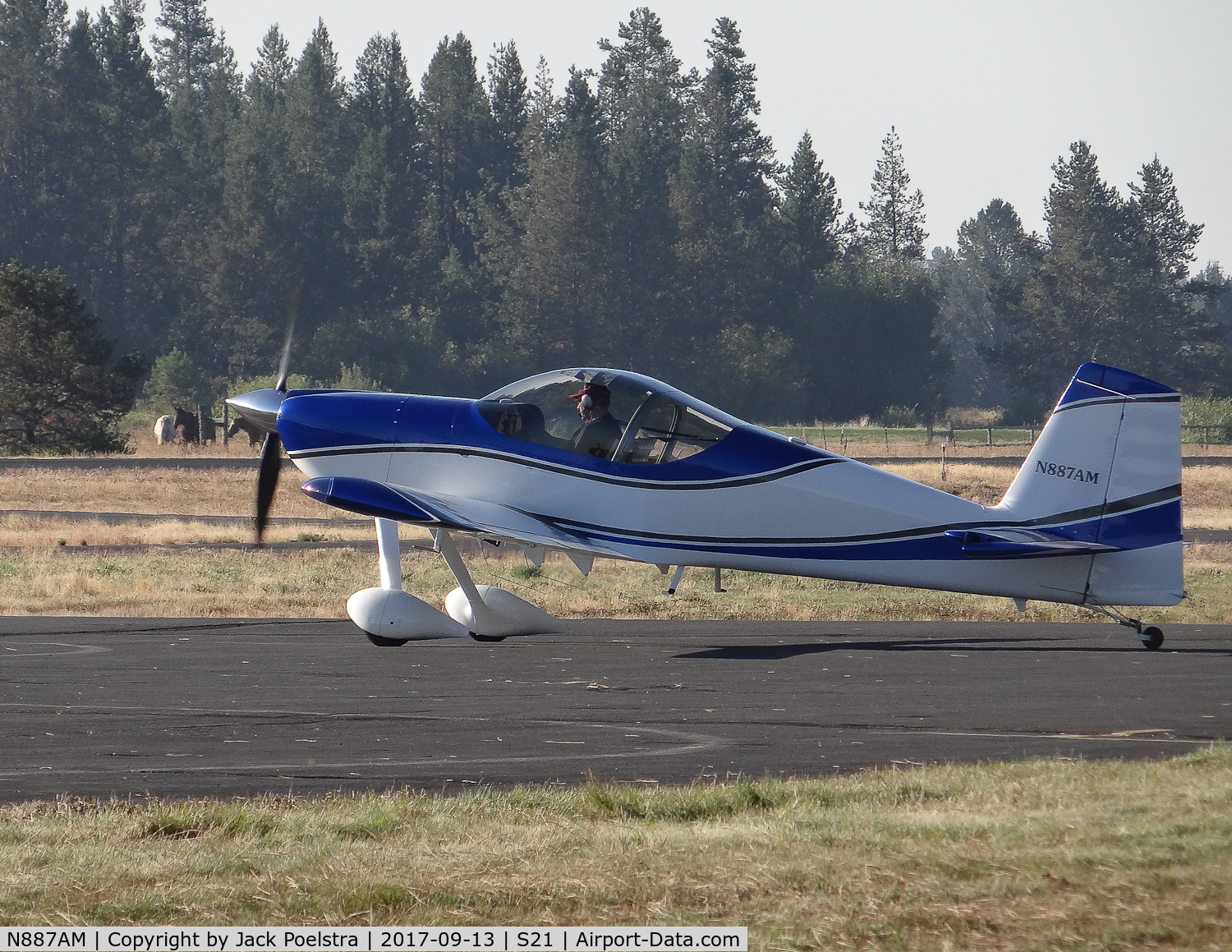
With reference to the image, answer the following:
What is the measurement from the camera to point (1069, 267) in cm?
9894

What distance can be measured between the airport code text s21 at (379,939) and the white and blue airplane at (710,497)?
8.61m

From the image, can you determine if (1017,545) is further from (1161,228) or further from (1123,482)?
(1161,228)

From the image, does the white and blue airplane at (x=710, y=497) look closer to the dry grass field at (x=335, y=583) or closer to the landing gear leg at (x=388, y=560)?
the landing gear leg at (x=388, y=560)

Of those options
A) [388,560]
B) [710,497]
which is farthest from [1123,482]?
[388,560]

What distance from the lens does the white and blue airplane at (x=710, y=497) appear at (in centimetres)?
1398

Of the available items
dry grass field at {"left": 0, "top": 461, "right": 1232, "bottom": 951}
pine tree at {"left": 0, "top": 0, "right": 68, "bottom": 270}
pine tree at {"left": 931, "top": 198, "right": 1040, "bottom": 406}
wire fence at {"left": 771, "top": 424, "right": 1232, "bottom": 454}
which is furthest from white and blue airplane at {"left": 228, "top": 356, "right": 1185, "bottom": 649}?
pine tree at {"left": 931, "top": 198, "right": 1040, "bottom": 406}

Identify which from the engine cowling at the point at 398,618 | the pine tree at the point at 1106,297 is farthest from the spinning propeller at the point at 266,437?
the pine tree at the point at 1106,297

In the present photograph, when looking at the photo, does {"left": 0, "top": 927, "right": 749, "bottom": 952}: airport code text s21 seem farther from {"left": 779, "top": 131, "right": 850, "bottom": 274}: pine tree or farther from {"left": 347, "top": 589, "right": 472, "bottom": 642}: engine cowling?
{"left": 779, "top": 131, "right": 850, "bottom": 274}: pine tree

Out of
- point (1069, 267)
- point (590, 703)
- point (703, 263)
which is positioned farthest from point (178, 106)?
point (590, 703)

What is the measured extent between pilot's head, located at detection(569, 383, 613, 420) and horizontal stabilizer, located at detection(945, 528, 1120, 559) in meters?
3.56

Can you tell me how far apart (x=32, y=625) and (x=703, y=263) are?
3197 inches

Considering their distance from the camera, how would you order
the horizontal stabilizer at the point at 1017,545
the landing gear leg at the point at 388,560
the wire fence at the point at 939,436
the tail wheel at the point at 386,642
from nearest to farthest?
the horizontal stabilizer at the point at 1017,545
the tail wheel at the point at 386,642
the landing gear leg at the point at 388,560
the wire fence at the point at 939,436

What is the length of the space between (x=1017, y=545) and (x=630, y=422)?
12.7 feet

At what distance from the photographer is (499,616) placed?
16250 millimetres
